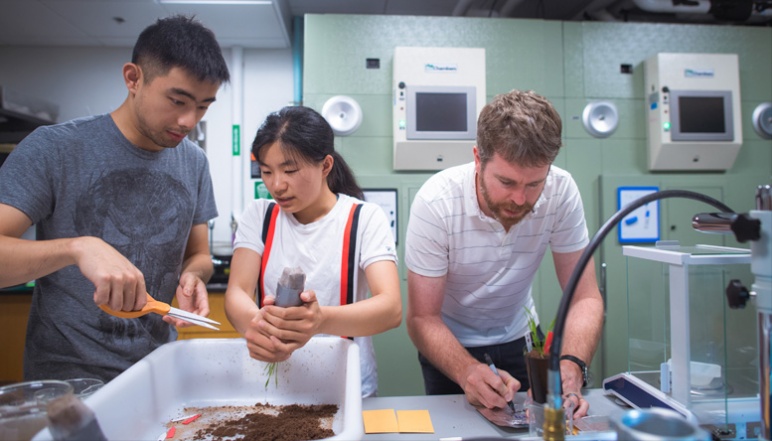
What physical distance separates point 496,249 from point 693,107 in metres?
2.19

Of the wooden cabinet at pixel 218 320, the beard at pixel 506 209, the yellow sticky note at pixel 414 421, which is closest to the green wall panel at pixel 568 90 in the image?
the wooden cabinet at pixel 218 320

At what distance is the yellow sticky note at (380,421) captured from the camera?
0.99m

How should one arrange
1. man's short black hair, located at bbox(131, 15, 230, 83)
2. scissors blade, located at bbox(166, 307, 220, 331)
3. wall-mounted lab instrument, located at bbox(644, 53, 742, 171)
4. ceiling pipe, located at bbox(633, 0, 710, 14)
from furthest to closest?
ceiling pipe, located at bbox(633, 0, 710, 14)
wall-mounted lab instrument, located at bbox(644, 53, 742, 171)
man's short black hair, located at bbox(131, 15, 230, 83)
scissors blade, located at bbox(166, 307, 220, 331)

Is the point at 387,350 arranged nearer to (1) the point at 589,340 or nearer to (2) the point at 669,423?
(1) the point at 589,340

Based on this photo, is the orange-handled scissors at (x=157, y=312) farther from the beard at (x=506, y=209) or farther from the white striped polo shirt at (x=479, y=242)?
the beard at (x=506, y=209)

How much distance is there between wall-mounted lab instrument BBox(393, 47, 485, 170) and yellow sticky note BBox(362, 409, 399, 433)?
180 cm

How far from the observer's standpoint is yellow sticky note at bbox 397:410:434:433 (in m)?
0.98

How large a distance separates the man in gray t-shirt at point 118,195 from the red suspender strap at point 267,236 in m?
0.16

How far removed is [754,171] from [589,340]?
2.46m

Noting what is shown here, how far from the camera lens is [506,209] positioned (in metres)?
1.27

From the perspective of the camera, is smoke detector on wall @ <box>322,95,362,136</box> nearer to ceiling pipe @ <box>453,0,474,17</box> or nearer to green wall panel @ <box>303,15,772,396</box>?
green wall panel @ <box>303,15,772,396</box>

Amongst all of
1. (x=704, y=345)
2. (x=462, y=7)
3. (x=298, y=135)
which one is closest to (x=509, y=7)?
(x=462, y=7)

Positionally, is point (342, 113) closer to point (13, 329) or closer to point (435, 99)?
point (435, 99)

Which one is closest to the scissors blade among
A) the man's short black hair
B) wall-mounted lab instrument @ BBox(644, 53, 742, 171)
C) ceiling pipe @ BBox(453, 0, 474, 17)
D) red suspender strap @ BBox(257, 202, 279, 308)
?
red suspender strap @ BBox(257, 202, 279, 308)
